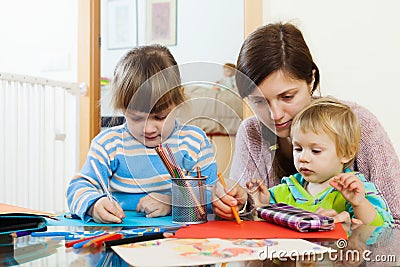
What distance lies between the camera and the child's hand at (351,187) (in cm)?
98

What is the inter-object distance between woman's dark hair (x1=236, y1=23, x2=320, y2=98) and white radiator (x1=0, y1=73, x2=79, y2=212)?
165 centimetres

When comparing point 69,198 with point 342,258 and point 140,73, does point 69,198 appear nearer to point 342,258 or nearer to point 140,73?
point 140,73

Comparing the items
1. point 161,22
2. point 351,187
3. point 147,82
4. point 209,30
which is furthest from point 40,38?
point 351,187

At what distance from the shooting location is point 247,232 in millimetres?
839

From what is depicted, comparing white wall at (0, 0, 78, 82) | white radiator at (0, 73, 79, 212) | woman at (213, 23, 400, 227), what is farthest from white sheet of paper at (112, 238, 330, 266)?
white wall at (0, 0, 78, 82)

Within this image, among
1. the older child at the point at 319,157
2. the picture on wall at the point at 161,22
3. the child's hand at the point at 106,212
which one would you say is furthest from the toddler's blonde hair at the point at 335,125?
the picture on wall at the point at 161,22

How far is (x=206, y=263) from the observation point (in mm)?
633

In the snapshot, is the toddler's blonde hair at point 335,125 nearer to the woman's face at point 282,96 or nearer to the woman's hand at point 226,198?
the woman's face at point 282,96

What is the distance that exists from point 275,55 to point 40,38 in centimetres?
254

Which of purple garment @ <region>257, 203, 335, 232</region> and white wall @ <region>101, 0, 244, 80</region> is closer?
purple garment @ <region>257, 203, 335, 232</region>

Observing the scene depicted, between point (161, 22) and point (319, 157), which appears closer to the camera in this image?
point (319, 157)

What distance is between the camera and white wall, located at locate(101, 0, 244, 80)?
4.26 meters

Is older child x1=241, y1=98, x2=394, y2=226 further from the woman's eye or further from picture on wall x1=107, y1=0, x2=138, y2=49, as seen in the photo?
picture on wall x1=107, y1=0, x2=138, y2=49

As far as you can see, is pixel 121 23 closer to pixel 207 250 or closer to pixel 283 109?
pixel 283 109
